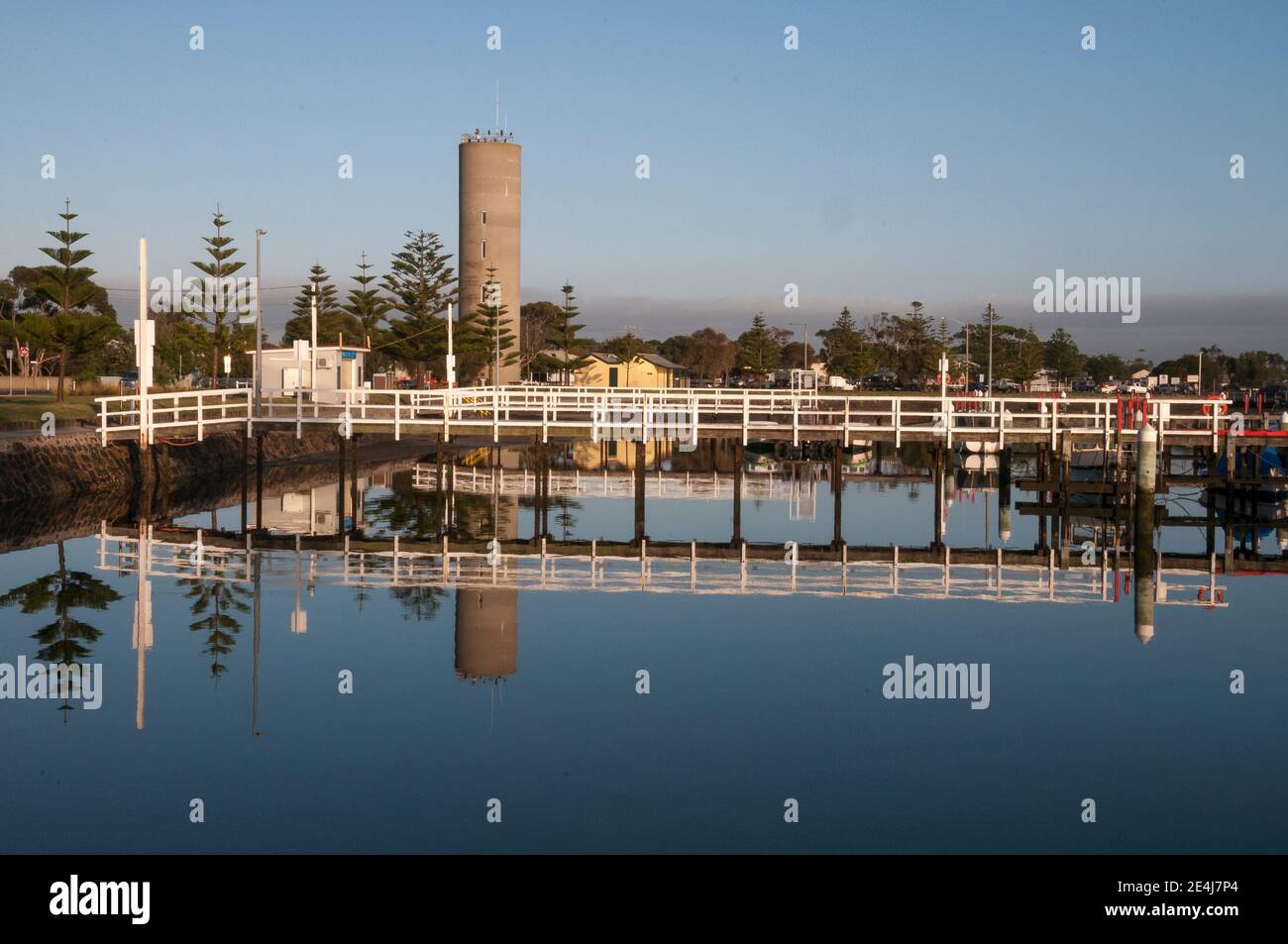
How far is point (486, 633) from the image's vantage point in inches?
834

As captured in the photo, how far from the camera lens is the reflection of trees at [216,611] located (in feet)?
66.1

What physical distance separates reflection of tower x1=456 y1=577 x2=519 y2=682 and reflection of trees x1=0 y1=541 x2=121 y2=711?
5.20m

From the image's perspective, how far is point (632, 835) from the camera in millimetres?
12617

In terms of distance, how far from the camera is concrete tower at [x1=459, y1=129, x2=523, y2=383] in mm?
95625

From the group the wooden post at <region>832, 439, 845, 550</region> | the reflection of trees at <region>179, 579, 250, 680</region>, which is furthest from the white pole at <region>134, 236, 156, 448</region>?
the wooden post at <region>832, 439, 845, 550</region>

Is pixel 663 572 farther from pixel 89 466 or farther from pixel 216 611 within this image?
pixel 89 466

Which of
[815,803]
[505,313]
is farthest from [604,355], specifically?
[815,803]

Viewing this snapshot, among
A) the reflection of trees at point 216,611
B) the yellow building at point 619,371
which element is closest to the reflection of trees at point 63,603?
the reflection of trees at point 216,611

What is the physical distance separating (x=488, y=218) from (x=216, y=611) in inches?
2982

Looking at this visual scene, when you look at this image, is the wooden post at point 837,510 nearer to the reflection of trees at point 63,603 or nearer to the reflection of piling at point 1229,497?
the reflection of piling at point 1229,497

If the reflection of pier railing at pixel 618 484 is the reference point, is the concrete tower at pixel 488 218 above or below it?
above

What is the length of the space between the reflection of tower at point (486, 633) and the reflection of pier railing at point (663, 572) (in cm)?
57

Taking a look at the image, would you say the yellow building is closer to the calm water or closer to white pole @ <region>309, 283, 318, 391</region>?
white pole @ <region>309, 283, 318, 391</region>
